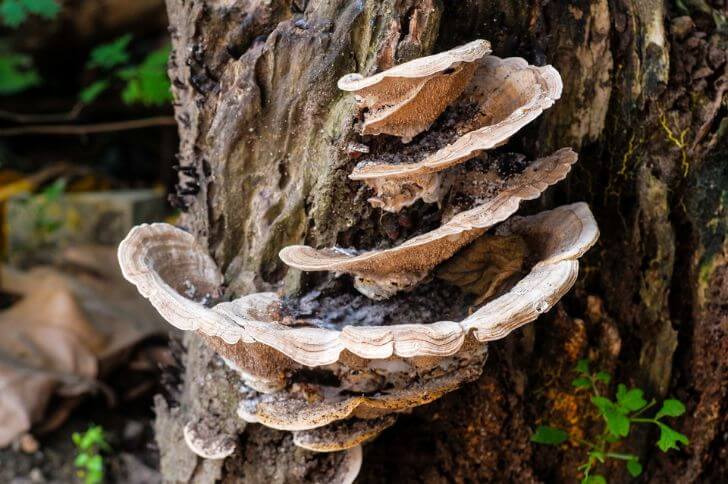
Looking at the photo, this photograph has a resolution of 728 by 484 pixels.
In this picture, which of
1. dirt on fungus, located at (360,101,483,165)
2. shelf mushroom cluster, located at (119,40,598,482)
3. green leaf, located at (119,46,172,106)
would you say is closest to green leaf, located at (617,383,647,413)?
shelf mushroom cluster, located at (119,40,598,482)

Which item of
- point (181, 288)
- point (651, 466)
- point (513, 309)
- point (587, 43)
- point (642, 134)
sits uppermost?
point (587, 43)

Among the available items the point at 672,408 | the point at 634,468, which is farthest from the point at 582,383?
the point at 634,468

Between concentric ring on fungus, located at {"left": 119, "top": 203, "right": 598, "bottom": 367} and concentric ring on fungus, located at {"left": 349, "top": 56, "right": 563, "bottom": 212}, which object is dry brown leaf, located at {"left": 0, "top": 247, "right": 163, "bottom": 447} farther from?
concentric ring on fungus, located at {"left": 349, "top": 56, "right": 563, "bottom": 212}

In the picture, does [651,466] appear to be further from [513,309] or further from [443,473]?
[513,309]

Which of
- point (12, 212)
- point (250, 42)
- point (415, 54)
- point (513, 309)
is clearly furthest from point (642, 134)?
point (12, 212)

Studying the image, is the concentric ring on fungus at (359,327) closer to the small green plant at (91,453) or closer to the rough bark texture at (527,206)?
the rough bark texture at (527,206)

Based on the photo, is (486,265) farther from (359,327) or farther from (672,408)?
(672,408)
